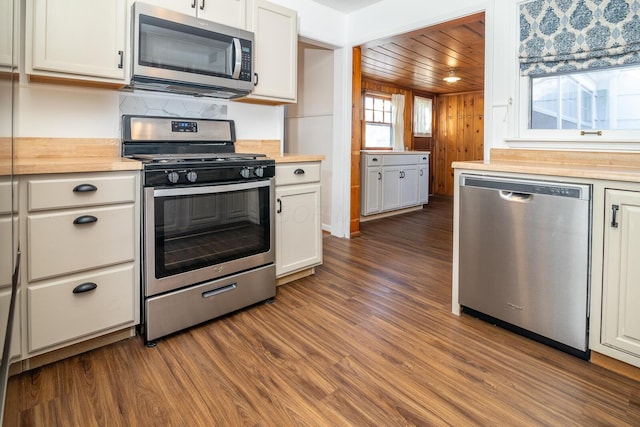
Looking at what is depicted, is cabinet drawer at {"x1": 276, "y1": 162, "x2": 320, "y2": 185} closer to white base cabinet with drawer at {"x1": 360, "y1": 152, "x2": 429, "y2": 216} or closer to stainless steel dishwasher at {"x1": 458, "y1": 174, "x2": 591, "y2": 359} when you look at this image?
stainless steel dishwasher at {"x1": 458, "y1": 174, "x2": 591, "y2": 359}

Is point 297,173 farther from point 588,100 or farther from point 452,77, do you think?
point 452,77

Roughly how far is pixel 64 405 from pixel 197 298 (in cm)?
71

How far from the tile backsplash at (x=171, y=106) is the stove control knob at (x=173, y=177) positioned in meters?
0.71

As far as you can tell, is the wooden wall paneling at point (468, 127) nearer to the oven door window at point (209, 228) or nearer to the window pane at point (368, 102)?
the window pane at point (368, 102)

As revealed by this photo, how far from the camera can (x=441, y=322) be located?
2.13 meters

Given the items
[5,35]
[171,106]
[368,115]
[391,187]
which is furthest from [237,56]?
[368,115]

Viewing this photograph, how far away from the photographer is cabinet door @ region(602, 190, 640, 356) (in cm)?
153

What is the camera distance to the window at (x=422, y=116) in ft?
23.7

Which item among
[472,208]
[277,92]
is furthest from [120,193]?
[472,208]

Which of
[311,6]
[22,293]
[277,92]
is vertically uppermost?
[311,6]

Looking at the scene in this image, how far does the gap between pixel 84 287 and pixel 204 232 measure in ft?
1.93

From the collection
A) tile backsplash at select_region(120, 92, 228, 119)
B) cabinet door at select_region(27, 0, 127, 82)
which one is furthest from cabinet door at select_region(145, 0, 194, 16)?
tile backsplash at select_region(120, 92, 228, 119)

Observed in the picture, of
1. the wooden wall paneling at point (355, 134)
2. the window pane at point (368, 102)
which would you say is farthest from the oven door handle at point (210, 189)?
the window pane at point (368, 102)

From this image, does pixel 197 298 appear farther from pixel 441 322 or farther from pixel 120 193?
pixel 441 322
